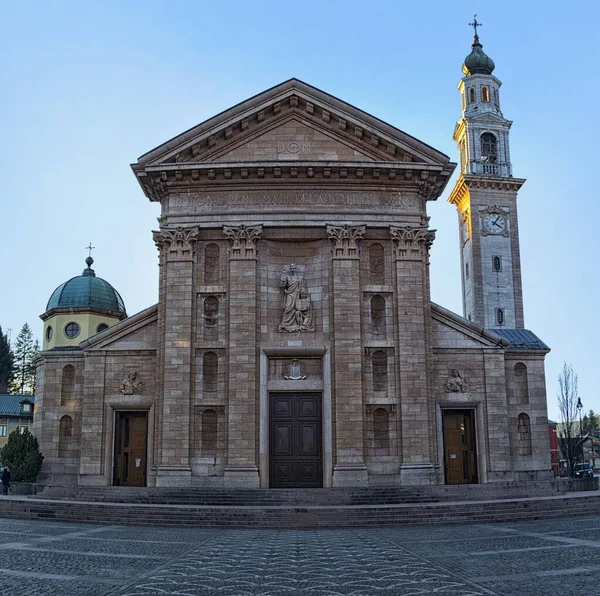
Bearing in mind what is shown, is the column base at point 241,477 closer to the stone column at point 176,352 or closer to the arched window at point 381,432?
the stone column at point 176,352

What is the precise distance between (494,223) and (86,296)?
3698 cm

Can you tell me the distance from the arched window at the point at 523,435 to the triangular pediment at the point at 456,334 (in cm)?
376

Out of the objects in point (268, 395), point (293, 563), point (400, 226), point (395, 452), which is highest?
point (400, 226)

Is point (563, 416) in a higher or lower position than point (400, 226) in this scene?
lower

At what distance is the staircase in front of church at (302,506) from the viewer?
23.7 m

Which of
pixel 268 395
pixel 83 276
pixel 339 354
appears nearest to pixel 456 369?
pixel 339 354

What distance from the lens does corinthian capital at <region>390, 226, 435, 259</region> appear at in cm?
3177

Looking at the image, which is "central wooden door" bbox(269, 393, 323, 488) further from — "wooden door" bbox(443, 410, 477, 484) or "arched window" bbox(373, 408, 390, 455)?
"wooden door" bbox(443, 410, 477, 484)

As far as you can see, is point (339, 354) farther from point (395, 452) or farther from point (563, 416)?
point (563, 416)

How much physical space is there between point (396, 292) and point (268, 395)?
691 cm

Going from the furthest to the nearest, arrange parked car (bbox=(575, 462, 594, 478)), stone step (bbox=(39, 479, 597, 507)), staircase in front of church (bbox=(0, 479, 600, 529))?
parked car (bbox=(575, 462, 594, 478)) < stone step (bbox=(39, 479, 597, 507)) < staircase in front of church (bbox=(0, 479, 600, 529))

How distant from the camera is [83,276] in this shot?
55.4m

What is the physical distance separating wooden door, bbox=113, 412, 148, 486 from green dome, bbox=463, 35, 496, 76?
55544 mm

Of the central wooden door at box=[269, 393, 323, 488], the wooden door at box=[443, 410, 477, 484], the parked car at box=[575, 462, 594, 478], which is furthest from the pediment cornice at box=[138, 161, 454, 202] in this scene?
the parked car at box=[575, 462, 594, 478]
